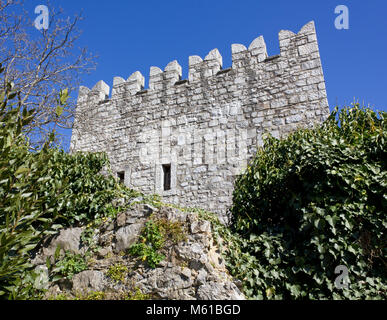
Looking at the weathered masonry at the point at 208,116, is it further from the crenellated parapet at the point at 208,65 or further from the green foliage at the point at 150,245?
the green foliage at the point at 150,245

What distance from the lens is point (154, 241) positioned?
12.7ft

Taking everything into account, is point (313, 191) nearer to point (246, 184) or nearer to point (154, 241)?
point (246, 184)

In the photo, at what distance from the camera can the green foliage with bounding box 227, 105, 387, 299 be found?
3.52 m

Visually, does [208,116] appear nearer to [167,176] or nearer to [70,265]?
[167,176]

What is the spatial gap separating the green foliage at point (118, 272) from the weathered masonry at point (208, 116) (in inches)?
110

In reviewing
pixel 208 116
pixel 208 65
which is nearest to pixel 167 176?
pixel 208 116

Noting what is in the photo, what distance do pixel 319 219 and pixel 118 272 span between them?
2.32 metres

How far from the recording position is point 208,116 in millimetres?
7051

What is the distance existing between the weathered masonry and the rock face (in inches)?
94.5

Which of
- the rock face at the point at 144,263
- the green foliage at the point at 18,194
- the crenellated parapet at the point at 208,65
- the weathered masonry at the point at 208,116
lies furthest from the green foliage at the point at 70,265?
the crenellated parapet at the point at 208,65

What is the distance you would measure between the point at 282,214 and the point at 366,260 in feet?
3.54

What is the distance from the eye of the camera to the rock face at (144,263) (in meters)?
3.48

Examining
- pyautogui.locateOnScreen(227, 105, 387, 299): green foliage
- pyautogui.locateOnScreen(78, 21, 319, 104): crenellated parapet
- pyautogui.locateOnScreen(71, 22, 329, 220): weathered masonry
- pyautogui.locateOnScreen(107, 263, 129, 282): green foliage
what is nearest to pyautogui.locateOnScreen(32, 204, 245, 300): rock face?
pyautogui.locateOnScreen(107, 263, 129, 282): green foliage
